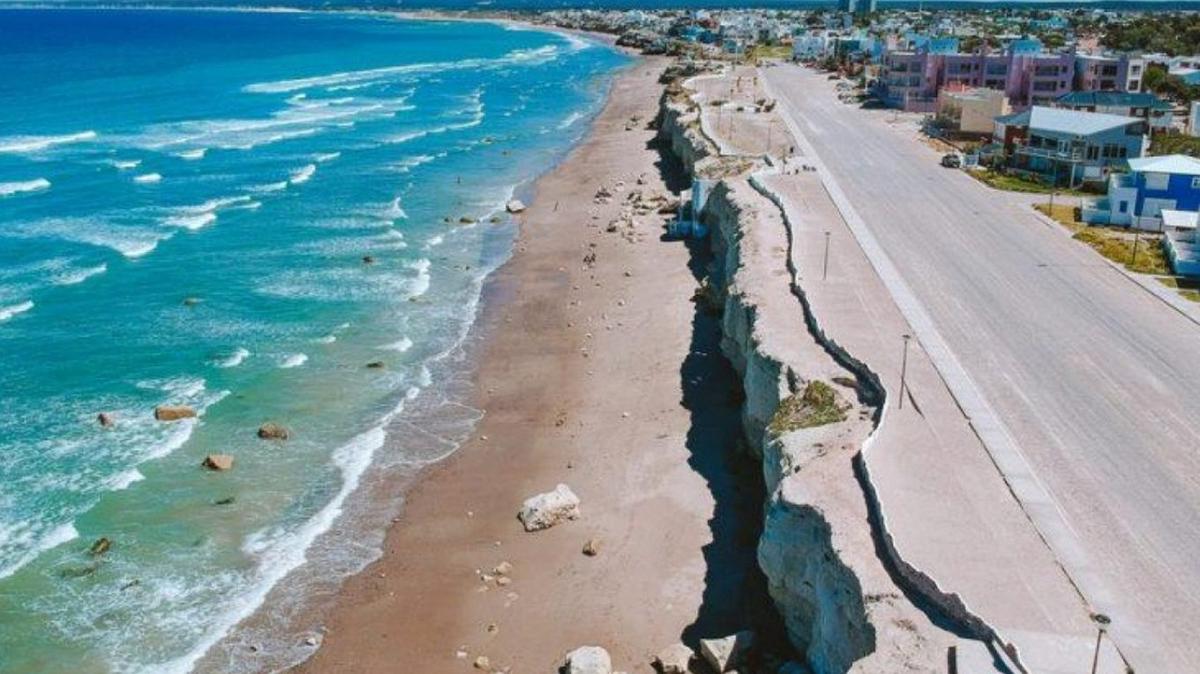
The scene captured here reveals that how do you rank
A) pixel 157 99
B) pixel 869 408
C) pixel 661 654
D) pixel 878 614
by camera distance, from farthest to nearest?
pixel 157 99, pixel 869 408, pixel 661 654, pixel 878 614

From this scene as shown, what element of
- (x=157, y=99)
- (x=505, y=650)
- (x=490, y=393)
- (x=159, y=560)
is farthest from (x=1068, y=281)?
(x=157, y=99)

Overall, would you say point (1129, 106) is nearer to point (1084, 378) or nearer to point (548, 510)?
point (1084, 378)

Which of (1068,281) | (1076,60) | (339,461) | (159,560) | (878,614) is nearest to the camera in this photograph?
(878,614)

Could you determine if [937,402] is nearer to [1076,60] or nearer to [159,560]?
[159,560]

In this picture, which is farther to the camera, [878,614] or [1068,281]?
[1068,281]

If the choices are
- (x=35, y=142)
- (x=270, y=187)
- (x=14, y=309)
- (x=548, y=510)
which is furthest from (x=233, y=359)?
→ (x=35, y=142)

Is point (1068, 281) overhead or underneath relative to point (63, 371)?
overhead

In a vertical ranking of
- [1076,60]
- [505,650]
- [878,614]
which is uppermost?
[1076,60]
